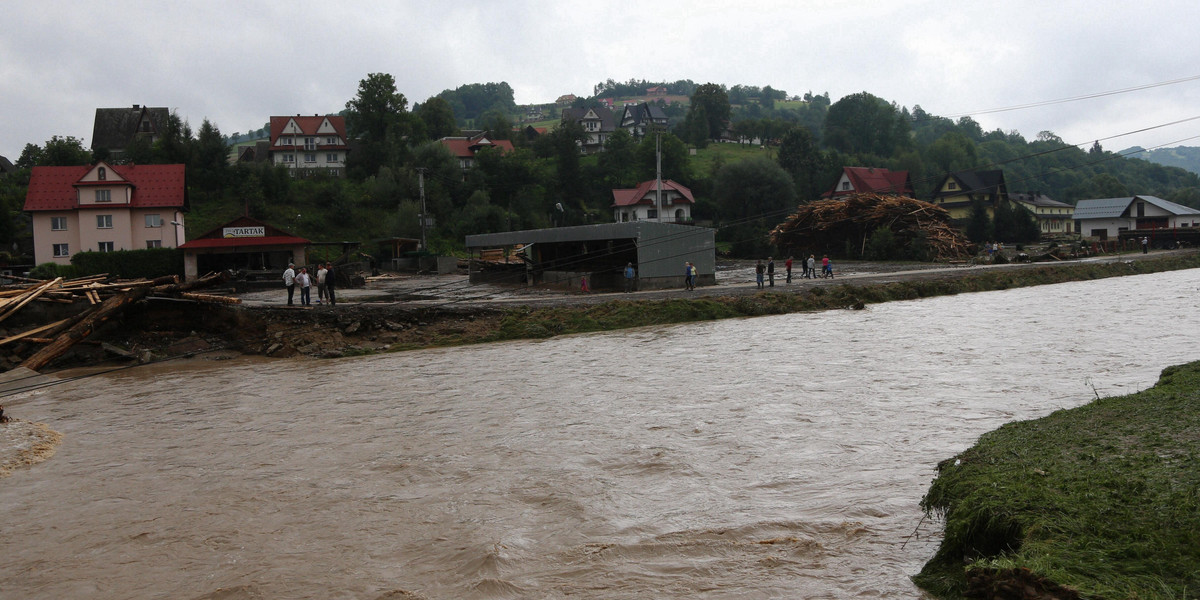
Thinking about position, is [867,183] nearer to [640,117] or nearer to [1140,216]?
[1140,216]

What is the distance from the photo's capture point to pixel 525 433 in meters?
12.5

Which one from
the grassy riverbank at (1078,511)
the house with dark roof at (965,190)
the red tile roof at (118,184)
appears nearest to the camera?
the grassy riverbank at (1078,511)

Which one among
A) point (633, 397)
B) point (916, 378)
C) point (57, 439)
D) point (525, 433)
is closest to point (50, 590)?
point (525, 433)

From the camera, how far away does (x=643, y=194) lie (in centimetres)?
8544

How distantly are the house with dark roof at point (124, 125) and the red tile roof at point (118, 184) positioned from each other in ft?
132

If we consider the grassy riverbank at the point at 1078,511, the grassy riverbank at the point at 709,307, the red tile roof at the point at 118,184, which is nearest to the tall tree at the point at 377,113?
the red tile roof at the point at 118,184

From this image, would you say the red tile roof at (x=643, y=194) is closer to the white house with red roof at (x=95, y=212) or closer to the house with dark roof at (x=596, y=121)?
the white house with red roof at (x=95, y=212)

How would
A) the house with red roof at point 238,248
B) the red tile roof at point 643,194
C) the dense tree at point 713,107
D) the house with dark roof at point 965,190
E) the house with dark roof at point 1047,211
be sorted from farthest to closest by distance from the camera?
the dense tree at point 713,107 → the house with dark roof at point 1047,211 → the red tile roof at point 643,194 → the house with dark roof at point 965,190 → the house with red roof at point 238,248

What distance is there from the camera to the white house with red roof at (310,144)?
95438 millimetres

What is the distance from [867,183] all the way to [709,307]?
71426mm

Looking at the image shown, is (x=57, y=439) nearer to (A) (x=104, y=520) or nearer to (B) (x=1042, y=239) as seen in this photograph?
(A) (x=104, y=520)

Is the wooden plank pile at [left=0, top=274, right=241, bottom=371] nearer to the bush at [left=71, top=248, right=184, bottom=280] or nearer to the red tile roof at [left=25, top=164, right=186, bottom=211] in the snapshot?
the bush at [left=71, top=248, right=184, bottom=280]

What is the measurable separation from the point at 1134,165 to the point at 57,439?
178 metres

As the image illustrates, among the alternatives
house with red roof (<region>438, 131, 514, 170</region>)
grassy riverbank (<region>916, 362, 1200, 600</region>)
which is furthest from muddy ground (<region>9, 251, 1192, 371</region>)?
house with red roof (<region>438, 131, 514, 170</region>)
